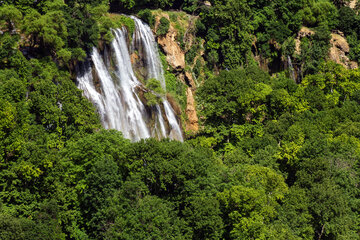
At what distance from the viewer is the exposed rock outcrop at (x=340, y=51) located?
3784 inches

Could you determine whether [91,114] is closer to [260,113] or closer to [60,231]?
[60,231]

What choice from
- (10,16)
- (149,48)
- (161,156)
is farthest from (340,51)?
(10,16)

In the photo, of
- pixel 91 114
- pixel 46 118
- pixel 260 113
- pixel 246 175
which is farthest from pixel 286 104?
pixel 46 118

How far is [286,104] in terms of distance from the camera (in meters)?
66.9

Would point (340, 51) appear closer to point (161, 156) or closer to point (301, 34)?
point (301, 34)

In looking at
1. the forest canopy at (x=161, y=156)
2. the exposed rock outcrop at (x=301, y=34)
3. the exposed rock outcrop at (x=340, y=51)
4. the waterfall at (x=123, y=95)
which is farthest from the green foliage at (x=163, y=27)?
the exposed rock outcrop at (x=340, y=51)

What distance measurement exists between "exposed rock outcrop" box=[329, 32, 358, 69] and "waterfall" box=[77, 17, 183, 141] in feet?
142

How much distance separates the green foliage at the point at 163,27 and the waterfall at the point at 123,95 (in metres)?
5.09

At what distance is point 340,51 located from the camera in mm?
97062

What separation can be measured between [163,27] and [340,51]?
41.4m

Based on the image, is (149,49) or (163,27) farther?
(163,27)

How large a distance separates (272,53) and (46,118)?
5973 cm

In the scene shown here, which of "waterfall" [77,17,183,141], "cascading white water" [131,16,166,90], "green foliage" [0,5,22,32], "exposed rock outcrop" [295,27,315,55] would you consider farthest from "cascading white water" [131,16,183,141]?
"exposed rock outcrop" [295,27,315,55]

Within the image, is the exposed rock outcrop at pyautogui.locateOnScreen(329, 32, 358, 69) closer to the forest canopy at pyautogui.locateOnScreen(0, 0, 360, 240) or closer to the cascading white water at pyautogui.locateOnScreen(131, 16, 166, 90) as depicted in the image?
the forest canopy at pyautogui.locateOnScreen(0, 0, 360, 240)
